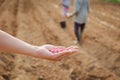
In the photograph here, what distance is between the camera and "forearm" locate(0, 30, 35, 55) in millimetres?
2466

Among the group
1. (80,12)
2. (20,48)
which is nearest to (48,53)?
(20,48)

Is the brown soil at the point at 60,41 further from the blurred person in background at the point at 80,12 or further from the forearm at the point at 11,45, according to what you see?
the forearm at the point at 11,45

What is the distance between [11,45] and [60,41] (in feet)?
24.1

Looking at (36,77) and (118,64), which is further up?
(36,77)

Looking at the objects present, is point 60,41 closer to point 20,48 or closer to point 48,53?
point 48,53

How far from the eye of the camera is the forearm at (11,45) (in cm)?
247

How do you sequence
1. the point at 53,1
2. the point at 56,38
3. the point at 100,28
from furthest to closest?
the point at 53,1 < the point at 100,28 < the point at 56,38

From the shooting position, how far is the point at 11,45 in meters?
2.50

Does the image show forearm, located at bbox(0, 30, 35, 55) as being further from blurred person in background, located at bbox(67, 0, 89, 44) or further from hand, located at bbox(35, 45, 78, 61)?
blurred person in background, located at bbox(67, 0, 89, 44)

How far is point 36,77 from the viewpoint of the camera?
6691 mm

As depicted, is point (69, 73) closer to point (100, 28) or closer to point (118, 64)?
point (118, 64)

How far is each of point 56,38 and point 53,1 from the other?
1033cm

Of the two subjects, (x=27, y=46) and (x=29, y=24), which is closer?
(x=27, y=46)

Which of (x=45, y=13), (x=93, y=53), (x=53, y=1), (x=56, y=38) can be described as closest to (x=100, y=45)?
(x=93, y=53)
